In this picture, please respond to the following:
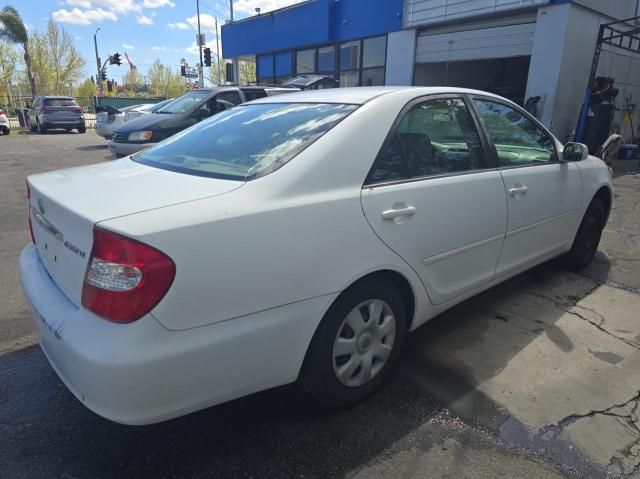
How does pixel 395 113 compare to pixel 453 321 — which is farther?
pixel 453 321

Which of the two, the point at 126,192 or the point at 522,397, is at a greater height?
the point at 126,192

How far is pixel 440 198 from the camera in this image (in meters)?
2.53

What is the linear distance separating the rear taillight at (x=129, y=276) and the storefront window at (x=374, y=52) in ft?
50.5

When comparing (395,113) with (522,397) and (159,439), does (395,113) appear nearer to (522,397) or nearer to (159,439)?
(522,397)

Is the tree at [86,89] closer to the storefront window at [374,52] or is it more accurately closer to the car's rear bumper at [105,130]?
the car's rear bumper at [105,130]

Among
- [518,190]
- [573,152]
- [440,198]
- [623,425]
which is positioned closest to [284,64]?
[573,152]

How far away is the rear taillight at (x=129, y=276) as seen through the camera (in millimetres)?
1606

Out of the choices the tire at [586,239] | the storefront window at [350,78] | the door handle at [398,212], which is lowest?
the tire at [586,239]

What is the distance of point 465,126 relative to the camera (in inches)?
116

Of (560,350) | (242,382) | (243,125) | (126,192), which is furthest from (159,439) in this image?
(560,350)

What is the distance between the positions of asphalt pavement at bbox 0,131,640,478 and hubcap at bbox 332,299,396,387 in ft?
0.65

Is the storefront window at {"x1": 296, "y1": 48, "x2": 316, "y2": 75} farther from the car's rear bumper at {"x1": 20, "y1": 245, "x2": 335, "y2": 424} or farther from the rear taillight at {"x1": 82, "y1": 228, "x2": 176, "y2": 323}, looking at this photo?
the rear taillight at {"x1": 82, "y1": 228, "x2": 176, "y2": 323}

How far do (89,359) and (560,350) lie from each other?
270 centimetres

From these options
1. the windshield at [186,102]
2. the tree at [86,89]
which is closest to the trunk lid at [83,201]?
the windshield at [186,102]
